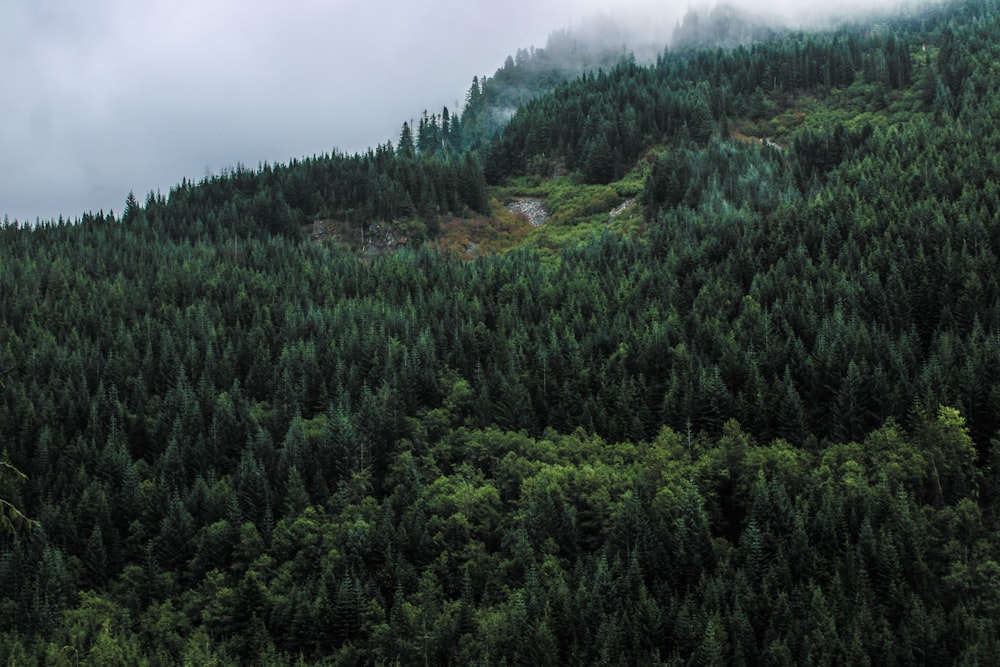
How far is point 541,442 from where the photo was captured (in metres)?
108

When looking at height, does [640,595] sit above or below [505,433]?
below

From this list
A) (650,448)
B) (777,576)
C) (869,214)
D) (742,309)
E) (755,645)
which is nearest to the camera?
(755,645)

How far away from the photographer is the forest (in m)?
80.1

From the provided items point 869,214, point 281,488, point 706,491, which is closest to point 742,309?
point 869,214

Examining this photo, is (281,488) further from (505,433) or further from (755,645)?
(755,645)

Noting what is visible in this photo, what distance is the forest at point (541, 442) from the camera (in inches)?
3152

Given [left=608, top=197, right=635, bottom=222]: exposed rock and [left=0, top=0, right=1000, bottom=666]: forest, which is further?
[left=608, top=197, right=635, bottom=222]: exposed rock

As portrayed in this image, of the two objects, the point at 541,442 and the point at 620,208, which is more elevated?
the point at 620,208

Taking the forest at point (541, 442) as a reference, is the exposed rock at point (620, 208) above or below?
above

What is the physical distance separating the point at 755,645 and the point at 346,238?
144228mm

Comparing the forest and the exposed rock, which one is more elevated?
the exposed rock

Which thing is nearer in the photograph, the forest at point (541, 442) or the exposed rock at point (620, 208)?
the forest at point (541, 442)

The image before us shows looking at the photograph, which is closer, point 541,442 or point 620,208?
point 541,442

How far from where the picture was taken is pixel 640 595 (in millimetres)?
80625
